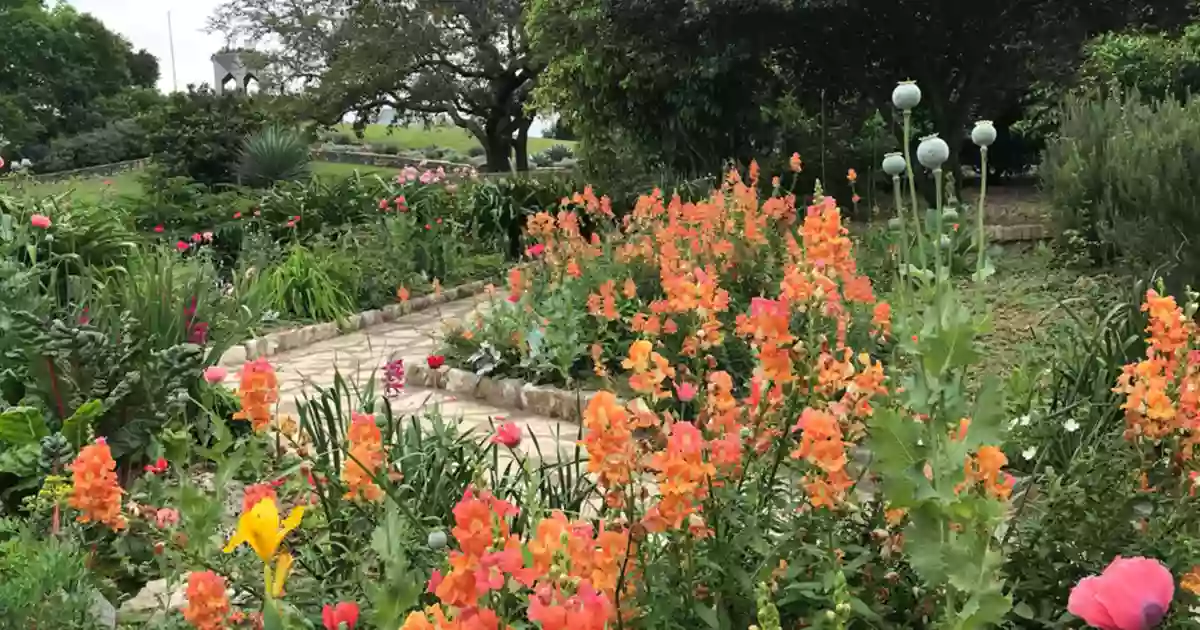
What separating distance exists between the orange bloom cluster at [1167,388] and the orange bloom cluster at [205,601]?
1613mm

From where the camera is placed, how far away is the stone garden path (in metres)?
4.27

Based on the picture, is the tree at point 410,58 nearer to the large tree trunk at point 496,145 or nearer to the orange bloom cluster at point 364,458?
the large tree trunk at point 496,145

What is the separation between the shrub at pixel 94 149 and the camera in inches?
1011

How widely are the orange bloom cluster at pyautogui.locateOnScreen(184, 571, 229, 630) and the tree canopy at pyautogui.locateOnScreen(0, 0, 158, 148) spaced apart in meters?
29.4

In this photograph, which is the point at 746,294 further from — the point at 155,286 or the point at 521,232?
the point at 521,232

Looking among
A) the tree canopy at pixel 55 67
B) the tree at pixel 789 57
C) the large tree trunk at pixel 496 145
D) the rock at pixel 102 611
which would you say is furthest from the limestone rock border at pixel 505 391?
the tree canopy at pixel 55 67

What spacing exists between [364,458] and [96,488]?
0.48 meters

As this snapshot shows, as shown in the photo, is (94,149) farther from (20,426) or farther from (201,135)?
(20,426)

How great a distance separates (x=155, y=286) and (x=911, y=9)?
754cm

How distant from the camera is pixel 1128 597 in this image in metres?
0.87

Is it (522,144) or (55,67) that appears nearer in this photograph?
(522,144)

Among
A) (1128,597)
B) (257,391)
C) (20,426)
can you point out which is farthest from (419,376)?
(1128,597)

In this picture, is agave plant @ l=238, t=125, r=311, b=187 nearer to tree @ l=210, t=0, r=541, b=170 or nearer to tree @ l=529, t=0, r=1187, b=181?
tree @ l=529, t=0, r=1187, b=181

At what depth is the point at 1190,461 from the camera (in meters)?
1.87
